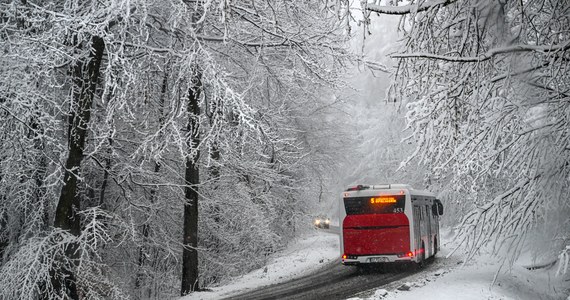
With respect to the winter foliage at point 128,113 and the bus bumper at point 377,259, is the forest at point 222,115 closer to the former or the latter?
the winter foliage at point 128,113

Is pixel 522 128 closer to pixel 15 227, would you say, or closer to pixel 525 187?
pixel 525 187

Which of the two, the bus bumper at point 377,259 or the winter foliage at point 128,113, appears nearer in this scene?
the winter foliage at point 128,113

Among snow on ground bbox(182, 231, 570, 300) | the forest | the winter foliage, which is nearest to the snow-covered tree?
the forest

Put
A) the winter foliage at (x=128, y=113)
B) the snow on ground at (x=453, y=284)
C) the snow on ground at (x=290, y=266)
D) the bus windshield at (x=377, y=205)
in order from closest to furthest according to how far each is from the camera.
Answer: the winter foliage at (x=128, y=113)
the snow on ground at (x=453, y=284)
the snow on ground at (x=290, y=266)
the bus windshield at (x=377, y=205)

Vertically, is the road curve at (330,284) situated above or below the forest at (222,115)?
below

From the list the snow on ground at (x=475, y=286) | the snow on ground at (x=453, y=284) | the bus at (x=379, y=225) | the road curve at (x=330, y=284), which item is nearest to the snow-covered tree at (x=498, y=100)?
the snow on ground at (x=453, y=284)

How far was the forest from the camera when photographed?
6484 millimetres

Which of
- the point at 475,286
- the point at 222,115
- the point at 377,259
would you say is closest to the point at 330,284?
the point at 377,259

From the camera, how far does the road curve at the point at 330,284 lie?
12664 millimetres

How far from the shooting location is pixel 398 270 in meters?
17.4

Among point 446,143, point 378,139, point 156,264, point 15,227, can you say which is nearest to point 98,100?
point 15,227

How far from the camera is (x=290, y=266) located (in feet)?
66.9

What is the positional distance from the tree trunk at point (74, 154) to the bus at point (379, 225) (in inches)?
325

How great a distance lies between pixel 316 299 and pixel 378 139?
1331 inches
